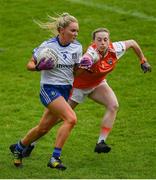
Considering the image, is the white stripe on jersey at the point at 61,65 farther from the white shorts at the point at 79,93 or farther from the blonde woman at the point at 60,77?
the white shorts at the point at 79,93

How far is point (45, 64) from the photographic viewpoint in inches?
348

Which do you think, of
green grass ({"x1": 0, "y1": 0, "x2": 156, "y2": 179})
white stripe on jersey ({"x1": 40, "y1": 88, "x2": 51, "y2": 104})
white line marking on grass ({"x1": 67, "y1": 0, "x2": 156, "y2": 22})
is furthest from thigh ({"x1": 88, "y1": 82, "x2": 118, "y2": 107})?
white line marking on grass ({"x1": 67, "y1": 0, "x2": 156, "y2": 22})

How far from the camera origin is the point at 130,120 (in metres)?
12.2

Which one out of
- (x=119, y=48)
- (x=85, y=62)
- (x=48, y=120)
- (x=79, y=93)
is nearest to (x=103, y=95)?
(x=79, y=93)

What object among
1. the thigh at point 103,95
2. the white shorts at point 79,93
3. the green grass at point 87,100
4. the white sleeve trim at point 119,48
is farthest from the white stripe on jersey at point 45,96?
the white sleeve trim at point 119,48

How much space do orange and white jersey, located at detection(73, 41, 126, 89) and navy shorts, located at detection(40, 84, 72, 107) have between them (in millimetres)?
769

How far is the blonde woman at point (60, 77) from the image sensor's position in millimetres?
8977

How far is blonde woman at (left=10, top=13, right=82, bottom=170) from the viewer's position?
8.98 m

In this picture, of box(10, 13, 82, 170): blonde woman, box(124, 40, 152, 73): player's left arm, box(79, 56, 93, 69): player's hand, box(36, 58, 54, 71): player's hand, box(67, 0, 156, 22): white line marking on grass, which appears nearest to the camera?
box(36, 58, 54, 71): player's hand

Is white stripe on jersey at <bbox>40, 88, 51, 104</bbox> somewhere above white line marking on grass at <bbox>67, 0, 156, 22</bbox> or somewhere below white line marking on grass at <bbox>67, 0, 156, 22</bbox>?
below

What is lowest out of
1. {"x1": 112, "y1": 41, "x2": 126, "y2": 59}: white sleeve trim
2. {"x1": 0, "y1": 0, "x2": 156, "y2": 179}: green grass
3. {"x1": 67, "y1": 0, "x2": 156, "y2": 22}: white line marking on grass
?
{"x1": 0, "y1": 0, "x2": 156, "y2": 179}: green grass

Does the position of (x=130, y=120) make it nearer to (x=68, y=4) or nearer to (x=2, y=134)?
(x=2, y=134)

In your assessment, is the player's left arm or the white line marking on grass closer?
the player's left arm

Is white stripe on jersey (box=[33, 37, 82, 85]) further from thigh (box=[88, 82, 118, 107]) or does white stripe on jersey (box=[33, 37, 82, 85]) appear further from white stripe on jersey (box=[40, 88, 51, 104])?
thigh (box=[88, 82, 118, 107])
